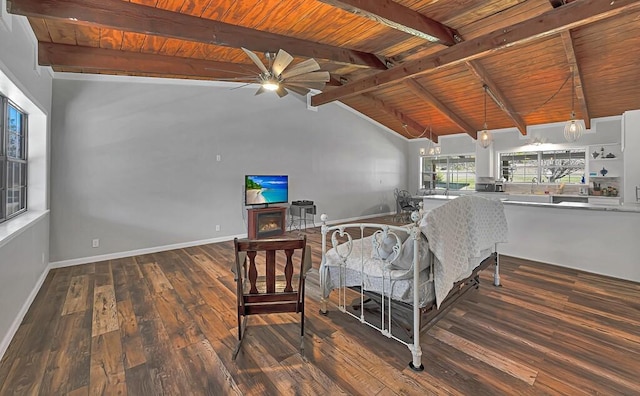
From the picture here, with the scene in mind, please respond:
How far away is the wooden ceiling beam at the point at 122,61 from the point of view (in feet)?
12.0

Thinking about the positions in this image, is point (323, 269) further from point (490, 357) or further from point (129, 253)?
point (129, 253)

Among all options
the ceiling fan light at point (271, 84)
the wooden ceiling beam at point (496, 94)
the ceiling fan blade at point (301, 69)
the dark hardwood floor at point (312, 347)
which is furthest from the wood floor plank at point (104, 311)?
the wooden ceiling beam at point (496, 94)

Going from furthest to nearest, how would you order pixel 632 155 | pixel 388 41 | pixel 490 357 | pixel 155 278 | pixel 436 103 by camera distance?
pixel 436 103 < pixel 388 41 < pixel 632 155 < pixel 155 278 < pixel 490 357

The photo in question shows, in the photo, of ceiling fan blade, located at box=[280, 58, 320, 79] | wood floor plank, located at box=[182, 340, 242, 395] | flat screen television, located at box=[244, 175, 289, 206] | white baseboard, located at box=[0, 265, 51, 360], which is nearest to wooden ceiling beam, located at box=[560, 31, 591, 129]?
ceiling fan blade, located at box=[280, 58, 320, 79]

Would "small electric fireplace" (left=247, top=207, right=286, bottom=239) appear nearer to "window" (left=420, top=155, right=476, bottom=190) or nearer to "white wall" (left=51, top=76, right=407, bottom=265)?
"white wall" (left=51, top=76, right=407, bottom=265)

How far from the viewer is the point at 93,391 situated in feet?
5.80

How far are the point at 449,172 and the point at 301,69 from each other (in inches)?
315

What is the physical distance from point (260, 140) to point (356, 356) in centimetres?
509

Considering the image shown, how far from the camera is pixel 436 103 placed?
6.89m

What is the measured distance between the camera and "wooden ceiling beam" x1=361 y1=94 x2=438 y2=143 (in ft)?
25.5

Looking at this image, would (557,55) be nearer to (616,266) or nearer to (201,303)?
(616,266)

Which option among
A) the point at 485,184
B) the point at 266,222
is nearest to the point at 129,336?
the point at 266,222

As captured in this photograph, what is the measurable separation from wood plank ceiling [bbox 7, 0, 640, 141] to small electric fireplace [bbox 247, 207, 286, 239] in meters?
2.62

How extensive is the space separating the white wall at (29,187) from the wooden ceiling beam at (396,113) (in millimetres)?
6549
